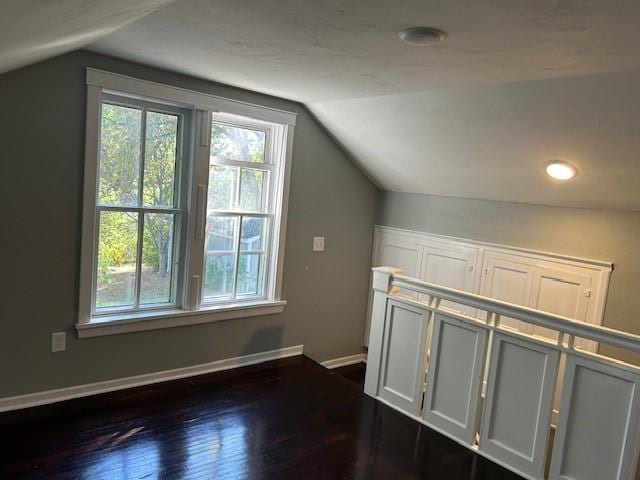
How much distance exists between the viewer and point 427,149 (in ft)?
12.6

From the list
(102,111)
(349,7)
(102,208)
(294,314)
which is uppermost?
(349,7)

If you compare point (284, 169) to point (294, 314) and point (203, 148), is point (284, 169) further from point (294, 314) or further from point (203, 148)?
point (294, 314)

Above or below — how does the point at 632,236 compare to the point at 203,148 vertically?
below

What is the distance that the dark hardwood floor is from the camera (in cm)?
260

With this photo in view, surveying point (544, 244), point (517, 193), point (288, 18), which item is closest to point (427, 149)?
point (517, 193)

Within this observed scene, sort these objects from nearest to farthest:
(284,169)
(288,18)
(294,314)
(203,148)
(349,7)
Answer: (349,7) → (288,18) → (203,148) → (284,169) → (294,314)

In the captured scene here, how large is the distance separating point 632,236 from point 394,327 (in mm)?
1694

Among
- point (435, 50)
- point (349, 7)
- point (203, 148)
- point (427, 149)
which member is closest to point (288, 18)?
point (349, 7)

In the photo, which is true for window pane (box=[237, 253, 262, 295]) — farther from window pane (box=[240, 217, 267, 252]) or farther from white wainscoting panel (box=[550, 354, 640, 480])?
white wainscoting panel (box=[550, 354, 640, 480])

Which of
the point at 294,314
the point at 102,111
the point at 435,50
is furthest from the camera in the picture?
the point at 294,314

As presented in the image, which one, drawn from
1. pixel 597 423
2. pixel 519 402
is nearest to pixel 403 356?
pixel 519 402

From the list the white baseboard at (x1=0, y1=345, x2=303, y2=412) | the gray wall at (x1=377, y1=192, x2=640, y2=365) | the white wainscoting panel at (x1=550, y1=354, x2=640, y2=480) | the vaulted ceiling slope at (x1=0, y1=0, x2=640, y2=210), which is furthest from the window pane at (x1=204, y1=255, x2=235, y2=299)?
the white wainscoting panel at (x1=550, y1=354, x2=640, y2=480)

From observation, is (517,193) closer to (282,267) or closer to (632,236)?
(632,236)

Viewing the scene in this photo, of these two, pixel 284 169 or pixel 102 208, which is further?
pixel 284 169
